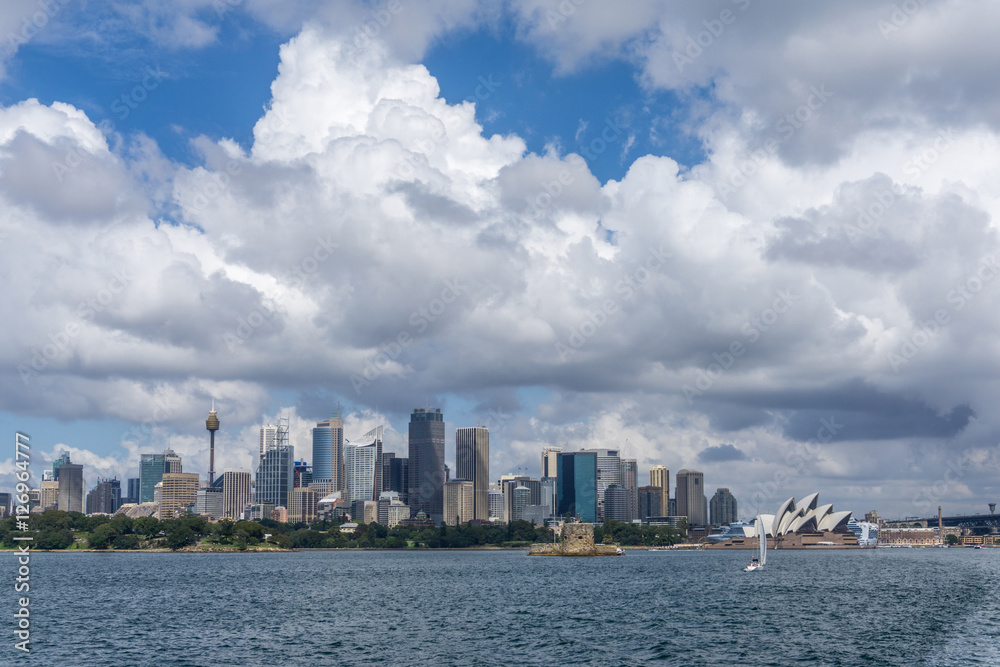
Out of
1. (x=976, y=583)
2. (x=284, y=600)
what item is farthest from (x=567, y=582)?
(x=976, y=583)

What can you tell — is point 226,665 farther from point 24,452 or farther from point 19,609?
point 19,609

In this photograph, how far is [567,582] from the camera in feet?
→ 380

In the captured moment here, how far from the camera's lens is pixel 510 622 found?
68.5 meters

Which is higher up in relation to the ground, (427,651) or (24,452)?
(24,452)

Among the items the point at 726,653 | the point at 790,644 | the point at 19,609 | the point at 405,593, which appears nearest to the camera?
the point at 726,653

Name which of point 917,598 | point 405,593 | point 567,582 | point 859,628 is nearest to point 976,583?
point 917,598

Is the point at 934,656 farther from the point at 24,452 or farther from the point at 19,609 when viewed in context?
the point at 19,609

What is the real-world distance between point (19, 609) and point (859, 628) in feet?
221

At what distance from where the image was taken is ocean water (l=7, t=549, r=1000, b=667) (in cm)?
5209

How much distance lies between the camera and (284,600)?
86938 mm

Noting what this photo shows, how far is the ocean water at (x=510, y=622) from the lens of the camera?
5209 cm

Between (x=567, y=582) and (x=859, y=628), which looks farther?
(x=567, y=582)

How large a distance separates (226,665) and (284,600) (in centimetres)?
3936

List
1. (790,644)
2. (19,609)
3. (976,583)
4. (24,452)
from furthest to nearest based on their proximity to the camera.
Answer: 1. (976,583)
2. (19,609)
3. (790,644)
4. (24,452)
